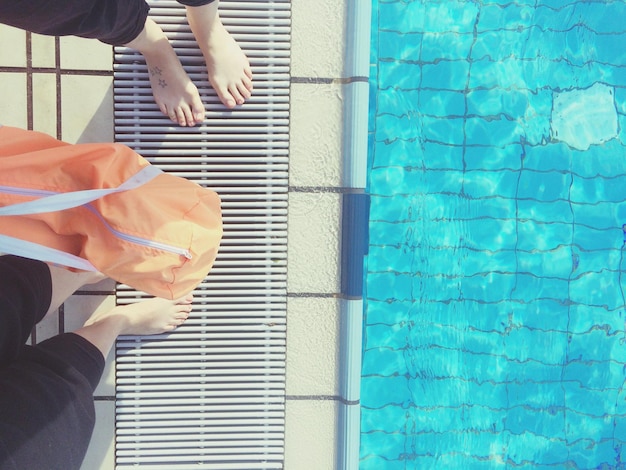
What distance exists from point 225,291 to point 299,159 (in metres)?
0.77

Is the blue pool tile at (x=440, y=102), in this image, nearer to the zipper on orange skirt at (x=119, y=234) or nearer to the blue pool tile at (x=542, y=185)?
the blue pool tile at (x=542, y=185)

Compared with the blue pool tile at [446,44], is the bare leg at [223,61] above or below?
below

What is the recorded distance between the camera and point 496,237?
326 cm

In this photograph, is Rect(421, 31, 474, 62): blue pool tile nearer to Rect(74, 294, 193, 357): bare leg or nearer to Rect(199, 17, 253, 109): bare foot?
Rect(199, 17, 253, 109): bare foot

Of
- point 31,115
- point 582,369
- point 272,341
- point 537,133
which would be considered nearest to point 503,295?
point 582,369

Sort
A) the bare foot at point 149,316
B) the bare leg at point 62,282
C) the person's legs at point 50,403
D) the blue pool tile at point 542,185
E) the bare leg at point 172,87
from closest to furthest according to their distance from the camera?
1. the person's legs at point 50,403
2. the bare leg at point 62,282
3. the bare leg at point 172,87
4. the bare foot at point 149,316
5. the blue pool tile at point 542,185

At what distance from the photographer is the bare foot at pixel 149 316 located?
2307mm

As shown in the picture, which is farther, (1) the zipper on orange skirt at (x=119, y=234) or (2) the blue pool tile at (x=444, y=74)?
(2) the blue pool tile at (x=444, y=74)

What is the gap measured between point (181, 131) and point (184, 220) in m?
0.97

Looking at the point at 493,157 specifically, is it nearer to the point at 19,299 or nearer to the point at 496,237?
the point at 496,237

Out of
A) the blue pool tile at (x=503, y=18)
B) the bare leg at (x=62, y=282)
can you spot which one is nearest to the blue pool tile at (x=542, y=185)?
the blue pool tile at (x=503, y=18)

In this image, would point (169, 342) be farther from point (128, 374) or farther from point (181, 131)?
point (181, 131)

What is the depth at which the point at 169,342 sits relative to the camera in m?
2.46

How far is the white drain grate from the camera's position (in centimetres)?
238
